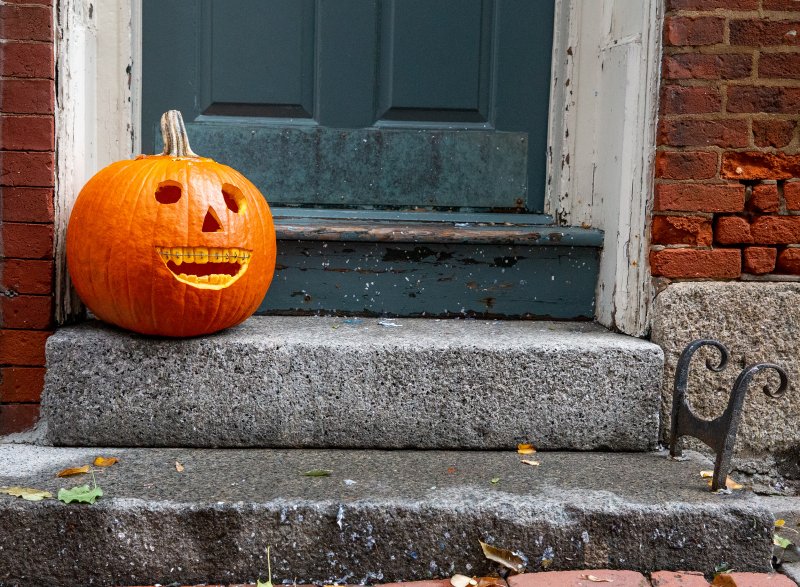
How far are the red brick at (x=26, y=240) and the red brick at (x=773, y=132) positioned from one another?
85.5 inches

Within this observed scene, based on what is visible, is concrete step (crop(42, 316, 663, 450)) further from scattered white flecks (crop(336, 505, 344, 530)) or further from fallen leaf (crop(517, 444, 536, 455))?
scattered white flecks (crop(336, 505, 344, 530))

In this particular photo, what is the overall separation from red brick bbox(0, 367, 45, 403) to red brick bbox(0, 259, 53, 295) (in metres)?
0.24

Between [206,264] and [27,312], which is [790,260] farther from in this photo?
[27,312]

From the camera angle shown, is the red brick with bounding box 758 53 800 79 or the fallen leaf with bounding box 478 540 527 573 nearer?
the fallen leaf with bounding box 478 540 527 573

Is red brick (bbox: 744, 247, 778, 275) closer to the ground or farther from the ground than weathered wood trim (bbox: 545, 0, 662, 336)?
closer to the ground

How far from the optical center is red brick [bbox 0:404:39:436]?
2492 millimetres

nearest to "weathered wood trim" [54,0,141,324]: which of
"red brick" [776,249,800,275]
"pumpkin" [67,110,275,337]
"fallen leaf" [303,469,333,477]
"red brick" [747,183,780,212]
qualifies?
"pumpkin" [67,110,275,337]

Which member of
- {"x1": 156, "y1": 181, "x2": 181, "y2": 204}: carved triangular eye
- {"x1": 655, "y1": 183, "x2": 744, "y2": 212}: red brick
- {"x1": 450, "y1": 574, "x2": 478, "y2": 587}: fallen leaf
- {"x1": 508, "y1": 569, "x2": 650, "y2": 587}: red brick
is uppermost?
{"x1": 655, "y1": 183, "x2": 744, "y2": 212}: red brick

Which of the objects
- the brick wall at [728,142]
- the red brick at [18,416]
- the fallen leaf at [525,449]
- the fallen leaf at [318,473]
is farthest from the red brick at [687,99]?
the red brick at [18,416]

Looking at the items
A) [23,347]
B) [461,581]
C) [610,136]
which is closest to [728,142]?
[610,136]

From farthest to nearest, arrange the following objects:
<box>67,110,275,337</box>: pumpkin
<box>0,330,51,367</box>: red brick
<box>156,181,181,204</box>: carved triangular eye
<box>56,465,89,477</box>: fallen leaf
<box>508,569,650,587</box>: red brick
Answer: <box>0,330,51,367</box>: red brick
<box>156,181,181,204</box>: carved triangular eye
<box>67,110,275,337</box>: pumpkin
<box>56,465,89,477</box>: fallen leaf
<box>508,569,650,587</box>: red brick

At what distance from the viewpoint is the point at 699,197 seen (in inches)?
99.5

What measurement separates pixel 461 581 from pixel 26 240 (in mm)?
1598

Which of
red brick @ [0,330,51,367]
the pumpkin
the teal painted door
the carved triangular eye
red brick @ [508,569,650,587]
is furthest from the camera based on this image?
the teal painted door
